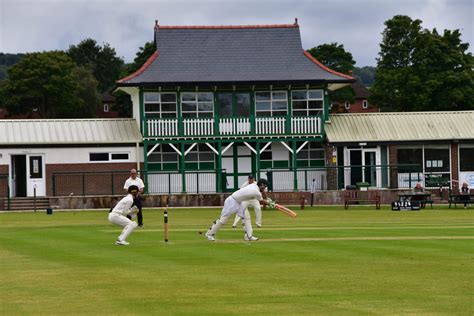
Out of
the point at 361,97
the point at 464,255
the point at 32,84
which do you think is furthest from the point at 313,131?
the point at 361,97

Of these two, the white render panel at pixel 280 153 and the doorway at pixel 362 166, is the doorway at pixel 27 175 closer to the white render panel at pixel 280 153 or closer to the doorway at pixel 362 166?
the white render panel at pixel 280 153

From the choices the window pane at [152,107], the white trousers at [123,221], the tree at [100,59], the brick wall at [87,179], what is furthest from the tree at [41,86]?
the white trousers at [123,221]

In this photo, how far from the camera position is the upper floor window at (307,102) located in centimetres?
5694

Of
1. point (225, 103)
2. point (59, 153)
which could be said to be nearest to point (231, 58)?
point (225, 103)

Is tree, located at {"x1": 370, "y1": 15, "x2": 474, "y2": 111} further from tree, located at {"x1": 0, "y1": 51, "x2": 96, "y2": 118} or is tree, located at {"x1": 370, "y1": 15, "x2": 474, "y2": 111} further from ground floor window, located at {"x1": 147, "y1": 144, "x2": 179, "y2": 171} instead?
tree, located at {"x1": 0, "y1": 51, "x2": 96, "y2": 118}

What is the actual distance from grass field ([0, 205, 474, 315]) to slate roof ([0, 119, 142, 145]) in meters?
22.2

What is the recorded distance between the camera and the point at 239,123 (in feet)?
182

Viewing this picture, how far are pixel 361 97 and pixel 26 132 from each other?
81284 mm

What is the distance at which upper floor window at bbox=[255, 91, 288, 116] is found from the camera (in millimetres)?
56844

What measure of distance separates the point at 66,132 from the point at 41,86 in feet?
155

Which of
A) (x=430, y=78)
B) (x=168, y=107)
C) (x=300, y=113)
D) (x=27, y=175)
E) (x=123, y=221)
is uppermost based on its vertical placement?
(x=430, y=78)

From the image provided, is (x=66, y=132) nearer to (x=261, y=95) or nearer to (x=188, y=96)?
(x=188, y=96)

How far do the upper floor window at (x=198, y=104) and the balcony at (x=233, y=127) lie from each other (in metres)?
1.14

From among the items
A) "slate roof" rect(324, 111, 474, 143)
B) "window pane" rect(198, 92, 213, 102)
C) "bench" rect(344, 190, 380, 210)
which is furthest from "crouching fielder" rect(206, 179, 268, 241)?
"window pane" rect(198, 92, 213, 102)
